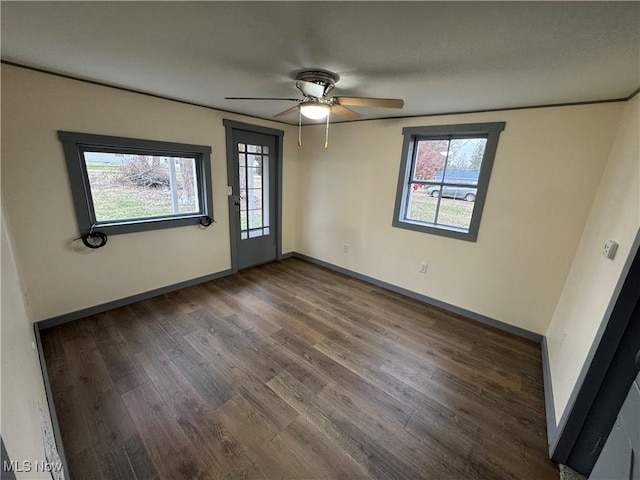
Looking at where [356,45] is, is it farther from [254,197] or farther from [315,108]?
[254,197]

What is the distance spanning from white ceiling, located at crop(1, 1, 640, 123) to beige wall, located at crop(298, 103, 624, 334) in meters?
0.30

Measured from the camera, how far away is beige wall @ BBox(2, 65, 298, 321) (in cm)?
203

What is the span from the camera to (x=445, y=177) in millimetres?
2939

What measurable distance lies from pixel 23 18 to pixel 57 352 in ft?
7.47

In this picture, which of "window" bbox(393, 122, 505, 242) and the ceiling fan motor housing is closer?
the ceiling fan motor housing

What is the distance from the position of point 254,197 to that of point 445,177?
263cm

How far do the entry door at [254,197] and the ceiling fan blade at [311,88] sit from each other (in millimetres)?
1735

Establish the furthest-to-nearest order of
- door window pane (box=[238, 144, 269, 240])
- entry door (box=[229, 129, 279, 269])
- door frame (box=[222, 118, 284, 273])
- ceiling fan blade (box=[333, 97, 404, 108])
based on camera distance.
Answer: door window pane (box=[238, 144, 269, 240]), entry door (box=[229, 129, 279, 269]), door frame (box=[222, 118, 284, 273]), ceiling fan blade (box=[333, 97, 404, 108])

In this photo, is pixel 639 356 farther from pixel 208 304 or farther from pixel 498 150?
pixel 208 304

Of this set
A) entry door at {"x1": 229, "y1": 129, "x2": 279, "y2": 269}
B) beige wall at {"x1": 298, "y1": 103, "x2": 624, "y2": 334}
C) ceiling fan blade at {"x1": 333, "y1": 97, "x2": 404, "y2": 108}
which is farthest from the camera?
entry door at {"x1": 229, "y1": 129, "x2": 279, "y2": 269}

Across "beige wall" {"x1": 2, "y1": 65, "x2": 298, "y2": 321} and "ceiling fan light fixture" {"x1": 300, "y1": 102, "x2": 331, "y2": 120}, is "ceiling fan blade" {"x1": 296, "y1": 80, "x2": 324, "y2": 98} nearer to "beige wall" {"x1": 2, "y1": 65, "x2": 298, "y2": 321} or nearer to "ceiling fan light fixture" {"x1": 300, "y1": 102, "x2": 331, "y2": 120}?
"ceiling fan light fixture" {"x1": 300, "y1": 102, "x2": 331, "y2": 120}

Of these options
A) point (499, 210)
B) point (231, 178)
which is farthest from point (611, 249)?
point (231, 178)

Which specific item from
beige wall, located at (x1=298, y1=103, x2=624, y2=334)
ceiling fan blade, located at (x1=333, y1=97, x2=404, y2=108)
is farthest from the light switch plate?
ceiling fan blade, located at (x1=333, y1=97, x2=404, y2=108)

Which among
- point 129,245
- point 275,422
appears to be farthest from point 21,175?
point 275,422
